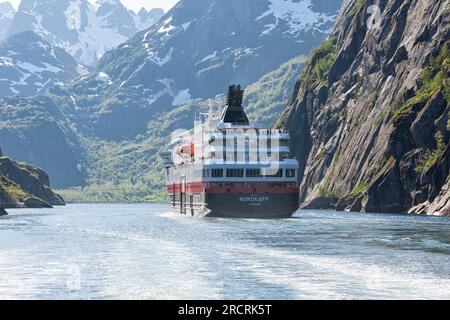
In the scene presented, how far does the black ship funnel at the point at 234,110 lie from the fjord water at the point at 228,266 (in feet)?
225

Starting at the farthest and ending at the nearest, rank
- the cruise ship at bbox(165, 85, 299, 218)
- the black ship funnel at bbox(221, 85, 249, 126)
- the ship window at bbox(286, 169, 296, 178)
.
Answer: the black ship funnel at bbox(221, 85, 249, 126) → the ship window at bbox(286, 169, 296, 178) → the cruise ship at bbox(165, 85, 299, 218)

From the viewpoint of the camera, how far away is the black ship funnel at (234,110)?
6939 inches

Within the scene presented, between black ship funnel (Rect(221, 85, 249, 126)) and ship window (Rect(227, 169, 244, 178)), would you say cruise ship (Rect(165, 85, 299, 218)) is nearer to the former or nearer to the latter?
ship window (Rect(227, 169, 244, 178))

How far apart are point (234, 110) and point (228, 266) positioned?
365 ft

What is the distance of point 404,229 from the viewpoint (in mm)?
118250

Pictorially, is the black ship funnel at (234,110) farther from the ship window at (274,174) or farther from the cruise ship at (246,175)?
the ship window at (274,174)

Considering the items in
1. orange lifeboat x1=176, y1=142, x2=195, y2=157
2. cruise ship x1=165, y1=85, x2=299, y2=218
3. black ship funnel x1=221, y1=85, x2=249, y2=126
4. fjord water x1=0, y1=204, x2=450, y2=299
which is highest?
black ship funnel x1=221, y1=85, x2=249, y2=126

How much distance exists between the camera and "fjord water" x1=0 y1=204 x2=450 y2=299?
2143 inches

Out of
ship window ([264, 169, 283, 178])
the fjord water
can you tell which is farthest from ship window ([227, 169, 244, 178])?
the fjord water

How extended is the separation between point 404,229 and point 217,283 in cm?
6462

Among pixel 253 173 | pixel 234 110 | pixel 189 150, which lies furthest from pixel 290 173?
pixel 189 150

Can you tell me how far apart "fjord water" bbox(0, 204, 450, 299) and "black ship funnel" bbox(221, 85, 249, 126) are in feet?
225
